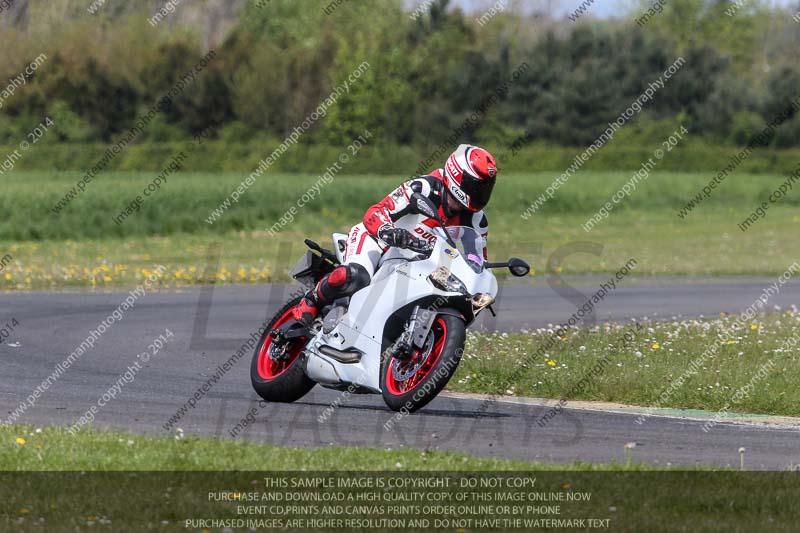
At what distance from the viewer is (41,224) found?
113 feet

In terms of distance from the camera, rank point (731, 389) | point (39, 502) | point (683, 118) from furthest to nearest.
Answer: point (683, 118)
point (731, 389)
point (39, 502)

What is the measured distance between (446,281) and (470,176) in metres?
0.88

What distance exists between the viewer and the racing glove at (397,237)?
32.4 feet

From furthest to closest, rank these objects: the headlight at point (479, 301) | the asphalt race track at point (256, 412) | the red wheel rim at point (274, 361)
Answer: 1. the red wheel rim at point (274, 361)
2. the headlight at point (479, 301)
3. the asphalt race track at point (256, 412)

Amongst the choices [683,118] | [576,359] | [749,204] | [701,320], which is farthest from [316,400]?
A: [683,118]

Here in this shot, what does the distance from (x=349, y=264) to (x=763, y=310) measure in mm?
11183

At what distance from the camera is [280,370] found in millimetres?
10930

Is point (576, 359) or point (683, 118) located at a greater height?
point (576, 359)

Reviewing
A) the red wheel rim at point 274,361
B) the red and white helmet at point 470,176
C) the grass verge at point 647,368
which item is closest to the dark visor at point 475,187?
the red and white helmet at point 470,176

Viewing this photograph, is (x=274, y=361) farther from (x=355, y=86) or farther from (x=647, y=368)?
(x=355, y=86)

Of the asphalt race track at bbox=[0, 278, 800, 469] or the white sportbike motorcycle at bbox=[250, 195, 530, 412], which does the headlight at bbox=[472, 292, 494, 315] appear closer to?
the white sportbike motorcycle at bbox=[250, 195, 530, 412]

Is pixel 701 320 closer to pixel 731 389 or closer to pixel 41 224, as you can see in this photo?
pixel 731 389

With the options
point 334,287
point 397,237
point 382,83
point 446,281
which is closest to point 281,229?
point 334,287

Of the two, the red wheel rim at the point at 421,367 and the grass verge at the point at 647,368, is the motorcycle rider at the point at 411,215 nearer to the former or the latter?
the red wheel rim at the point at 421,367
